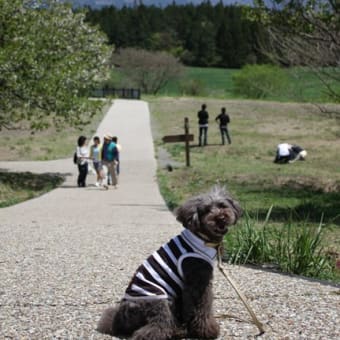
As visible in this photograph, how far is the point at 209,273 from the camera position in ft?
16.6

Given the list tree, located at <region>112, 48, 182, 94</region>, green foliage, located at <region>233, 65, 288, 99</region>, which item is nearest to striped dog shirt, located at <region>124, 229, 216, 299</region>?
green foliage, located at <region>233, 65, 288, 99</region>

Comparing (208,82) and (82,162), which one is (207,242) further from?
(208,82)

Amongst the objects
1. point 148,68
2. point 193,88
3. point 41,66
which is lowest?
point 193,88

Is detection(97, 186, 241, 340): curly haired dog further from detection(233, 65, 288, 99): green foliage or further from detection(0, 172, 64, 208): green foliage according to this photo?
detection(233, 65, 288, 99): green foliage

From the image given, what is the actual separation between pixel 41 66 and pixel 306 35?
27.2 ft

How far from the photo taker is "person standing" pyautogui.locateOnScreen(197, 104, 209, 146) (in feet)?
108

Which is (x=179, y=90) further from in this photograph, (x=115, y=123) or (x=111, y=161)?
(x=111, y=161)

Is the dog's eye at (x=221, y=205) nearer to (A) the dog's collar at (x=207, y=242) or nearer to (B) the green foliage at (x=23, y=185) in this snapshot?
(A) the dog's collar at (x=207, y=242)

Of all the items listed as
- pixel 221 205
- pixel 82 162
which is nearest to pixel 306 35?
pixel 82 162

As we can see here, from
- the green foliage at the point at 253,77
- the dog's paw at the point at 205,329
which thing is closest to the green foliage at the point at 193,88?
the green foliage at the point at 253,77

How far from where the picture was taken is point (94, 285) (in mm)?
6973

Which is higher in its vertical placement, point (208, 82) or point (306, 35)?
point (306, 35)

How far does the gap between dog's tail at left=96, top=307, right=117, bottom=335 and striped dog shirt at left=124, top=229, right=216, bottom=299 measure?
32 centimetres

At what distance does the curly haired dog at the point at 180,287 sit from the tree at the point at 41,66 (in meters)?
15.7
